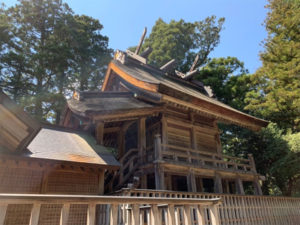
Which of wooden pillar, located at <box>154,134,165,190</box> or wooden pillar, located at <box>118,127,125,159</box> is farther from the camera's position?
wooden pillar, located at <box>118,127,125,159</box>

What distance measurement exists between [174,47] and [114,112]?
21.8 metres

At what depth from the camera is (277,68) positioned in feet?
46.7

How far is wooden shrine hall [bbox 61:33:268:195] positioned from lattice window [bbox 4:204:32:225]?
2739 mm

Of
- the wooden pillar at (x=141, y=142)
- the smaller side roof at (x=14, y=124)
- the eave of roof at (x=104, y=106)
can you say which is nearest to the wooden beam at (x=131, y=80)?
the eave of roof at (x=104, y=106)

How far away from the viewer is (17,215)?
5.17 metres

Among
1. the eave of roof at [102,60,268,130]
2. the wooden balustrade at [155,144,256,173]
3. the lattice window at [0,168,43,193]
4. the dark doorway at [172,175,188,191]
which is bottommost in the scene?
the lattice window at [0,168,43,193]

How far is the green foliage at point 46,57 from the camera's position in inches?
709

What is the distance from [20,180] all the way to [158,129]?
637 cm

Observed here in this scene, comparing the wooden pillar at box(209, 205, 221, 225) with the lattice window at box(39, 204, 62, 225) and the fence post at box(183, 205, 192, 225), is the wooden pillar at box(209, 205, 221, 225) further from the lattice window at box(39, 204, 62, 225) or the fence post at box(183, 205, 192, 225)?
the lattice window at box(39, 204, 62, 225)

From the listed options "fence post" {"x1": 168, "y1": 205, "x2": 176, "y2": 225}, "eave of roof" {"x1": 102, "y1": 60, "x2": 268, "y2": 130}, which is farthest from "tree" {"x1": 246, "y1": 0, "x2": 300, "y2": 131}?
"fence post" {"x1": 168, "y1": 205, "x2": 176, "y2": 225}

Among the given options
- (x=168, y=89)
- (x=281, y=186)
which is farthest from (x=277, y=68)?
(x=168, y=89)

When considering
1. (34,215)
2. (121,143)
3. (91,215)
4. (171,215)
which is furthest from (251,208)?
(34,215)

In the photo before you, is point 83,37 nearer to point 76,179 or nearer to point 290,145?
point 76,179

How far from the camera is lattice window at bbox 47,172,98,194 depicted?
5.98 meters
